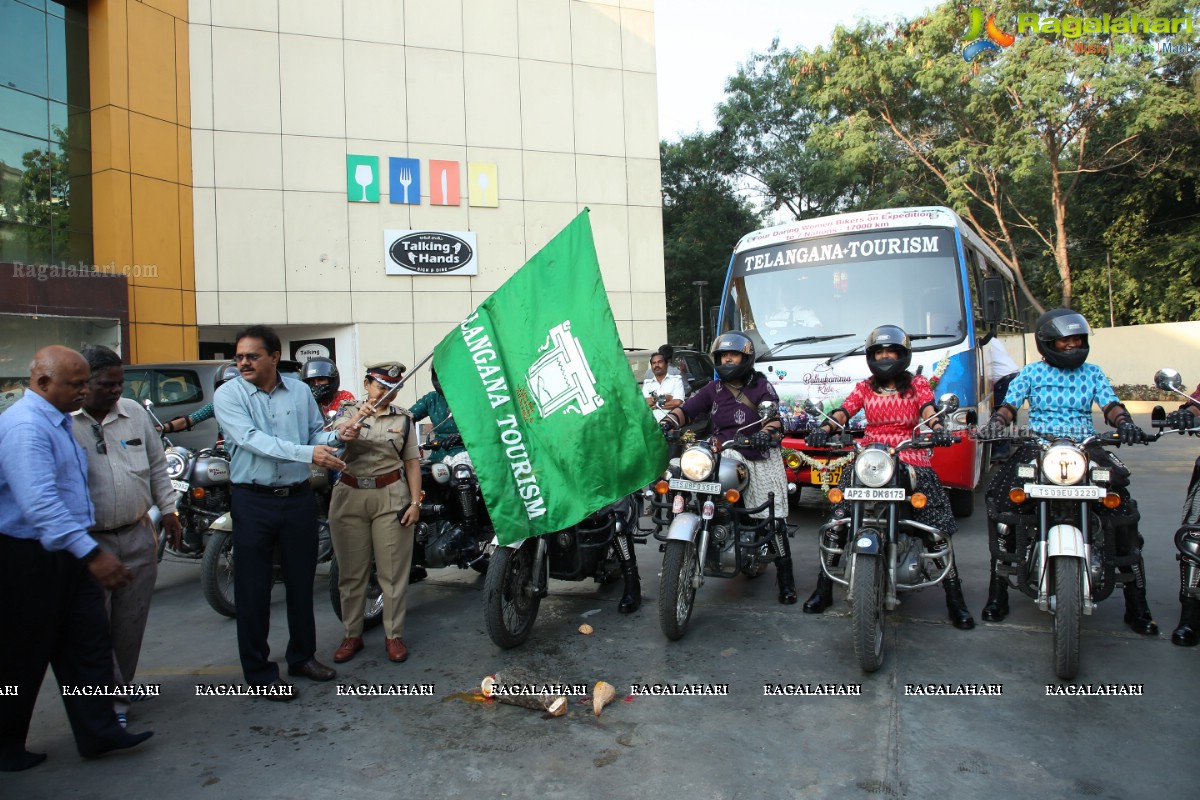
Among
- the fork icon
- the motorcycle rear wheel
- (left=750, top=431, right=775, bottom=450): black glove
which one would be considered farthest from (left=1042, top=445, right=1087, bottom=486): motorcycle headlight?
the fork icon

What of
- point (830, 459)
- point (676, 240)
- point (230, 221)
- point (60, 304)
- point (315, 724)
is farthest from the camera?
point (676, 240)

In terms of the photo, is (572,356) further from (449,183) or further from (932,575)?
(449,183)

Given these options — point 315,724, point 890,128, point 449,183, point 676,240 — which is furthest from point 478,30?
point 315,724

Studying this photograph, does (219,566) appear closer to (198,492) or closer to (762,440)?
(198,492)

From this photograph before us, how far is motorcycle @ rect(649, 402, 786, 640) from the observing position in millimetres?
4602

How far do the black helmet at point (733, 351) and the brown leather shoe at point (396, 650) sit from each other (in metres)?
2.55

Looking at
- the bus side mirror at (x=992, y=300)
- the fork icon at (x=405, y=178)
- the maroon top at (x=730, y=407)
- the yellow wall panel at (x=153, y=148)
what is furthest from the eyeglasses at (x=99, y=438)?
the fork icon at (x=405, y=178)

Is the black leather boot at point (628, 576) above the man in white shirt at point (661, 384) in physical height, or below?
below

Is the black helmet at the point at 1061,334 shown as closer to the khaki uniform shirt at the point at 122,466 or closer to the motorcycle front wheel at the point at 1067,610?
the motorcycle front wheel at the point at 1067,610

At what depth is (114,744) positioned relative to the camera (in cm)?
343

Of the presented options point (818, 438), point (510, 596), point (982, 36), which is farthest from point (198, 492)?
point (982, 36)

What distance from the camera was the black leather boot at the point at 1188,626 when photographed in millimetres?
4414

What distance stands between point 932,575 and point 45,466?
171 inches

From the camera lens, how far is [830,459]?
739 centimetres
